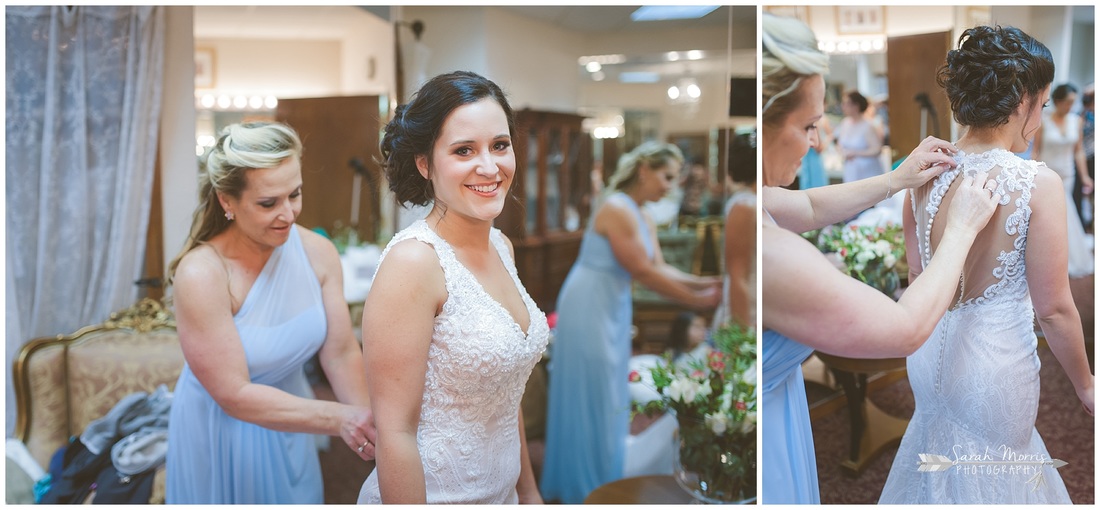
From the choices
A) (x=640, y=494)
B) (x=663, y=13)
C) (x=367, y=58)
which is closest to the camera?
(x=640, y=494)

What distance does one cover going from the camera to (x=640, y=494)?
1.95 meters

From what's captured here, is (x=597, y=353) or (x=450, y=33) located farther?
(x=450, y=33)

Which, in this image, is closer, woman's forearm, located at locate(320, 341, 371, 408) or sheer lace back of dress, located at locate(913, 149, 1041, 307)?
sheer lace back of dress, located at locate(913, 149, 1041, 307)

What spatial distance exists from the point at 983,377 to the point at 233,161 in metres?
1.52

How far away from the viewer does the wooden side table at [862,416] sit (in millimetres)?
1464

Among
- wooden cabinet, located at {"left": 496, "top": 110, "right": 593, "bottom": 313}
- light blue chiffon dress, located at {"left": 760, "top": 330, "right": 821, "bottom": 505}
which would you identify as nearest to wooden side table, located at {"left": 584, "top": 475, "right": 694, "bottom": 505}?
light blue chiffon dress, located at {"left": 760, "top": 330, "right": 821, "bottom": 505}

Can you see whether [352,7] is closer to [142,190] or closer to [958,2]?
[142,190]

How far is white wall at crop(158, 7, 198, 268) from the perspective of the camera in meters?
2.17

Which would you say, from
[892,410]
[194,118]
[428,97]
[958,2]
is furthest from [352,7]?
[892,410]

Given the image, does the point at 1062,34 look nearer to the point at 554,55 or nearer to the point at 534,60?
the point at 534,60

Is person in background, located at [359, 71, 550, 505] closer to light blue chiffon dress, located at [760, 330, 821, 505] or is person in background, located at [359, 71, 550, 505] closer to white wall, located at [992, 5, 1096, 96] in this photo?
light blue chiffon dress, located at [760, 330, 821, 505]

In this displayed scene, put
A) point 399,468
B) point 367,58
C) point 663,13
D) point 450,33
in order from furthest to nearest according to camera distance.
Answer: point 663,13 → point 450,33 → point 367,58 → point 399,468

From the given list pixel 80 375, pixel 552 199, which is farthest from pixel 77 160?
pixel 552 199

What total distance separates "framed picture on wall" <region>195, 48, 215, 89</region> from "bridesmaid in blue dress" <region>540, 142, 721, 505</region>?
158 cm
